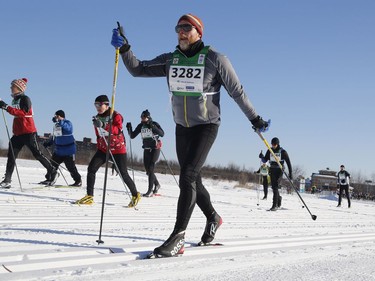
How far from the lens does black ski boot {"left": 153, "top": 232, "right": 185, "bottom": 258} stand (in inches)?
112

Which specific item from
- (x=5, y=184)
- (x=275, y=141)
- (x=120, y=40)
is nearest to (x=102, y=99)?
(x=5, y=184)

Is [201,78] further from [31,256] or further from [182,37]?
[31,256]

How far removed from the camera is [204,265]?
105 inches

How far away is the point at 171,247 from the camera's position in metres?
2.91

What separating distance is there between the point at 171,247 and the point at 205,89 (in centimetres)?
134

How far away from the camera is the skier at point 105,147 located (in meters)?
6.70

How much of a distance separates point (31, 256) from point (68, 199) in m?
4.86

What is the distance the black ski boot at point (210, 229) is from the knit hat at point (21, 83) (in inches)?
230

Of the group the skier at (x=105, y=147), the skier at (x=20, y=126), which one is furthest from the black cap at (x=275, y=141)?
the skier at (x=20, y=126)

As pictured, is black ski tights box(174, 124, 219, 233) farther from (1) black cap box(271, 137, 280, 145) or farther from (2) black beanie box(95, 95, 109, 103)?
(1) black cap box(271, 137, 280, 145)

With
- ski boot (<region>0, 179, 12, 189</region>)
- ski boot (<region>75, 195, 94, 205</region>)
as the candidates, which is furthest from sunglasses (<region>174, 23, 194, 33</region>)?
ski boot (<region>0, 179, 12, 189</region>)

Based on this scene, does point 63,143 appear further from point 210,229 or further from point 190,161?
Answer: point 190,161

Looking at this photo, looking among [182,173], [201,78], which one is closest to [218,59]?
[201,78]

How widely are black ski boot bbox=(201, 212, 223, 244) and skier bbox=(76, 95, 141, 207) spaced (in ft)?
10.9
